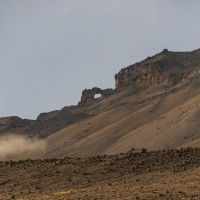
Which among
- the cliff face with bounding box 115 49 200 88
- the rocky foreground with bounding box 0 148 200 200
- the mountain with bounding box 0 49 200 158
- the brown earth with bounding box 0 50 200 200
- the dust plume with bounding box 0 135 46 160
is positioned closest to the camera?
the rocky foreground with bounding box 0 148 200 200

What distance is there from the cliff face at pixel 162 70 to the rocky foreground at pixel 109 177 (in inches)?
3037

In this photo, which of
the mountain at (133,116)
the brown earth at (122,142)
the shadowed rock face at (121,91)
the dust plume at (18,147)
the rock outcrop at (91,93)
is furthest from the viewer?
the rock outcrop at (91,93)

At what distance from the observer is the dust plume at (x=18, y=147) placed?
84144 mm

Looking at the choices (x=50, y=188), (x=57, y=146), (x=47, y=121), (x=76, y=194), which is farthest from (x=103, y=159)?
(x=47, y=121)

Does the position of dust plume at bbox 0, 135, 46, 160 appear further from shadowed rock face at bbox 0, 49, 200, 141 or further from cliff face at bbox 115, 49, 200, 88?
cliff face at bbox 115, 49, 200, 88

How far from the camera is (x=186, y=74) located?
10112cm

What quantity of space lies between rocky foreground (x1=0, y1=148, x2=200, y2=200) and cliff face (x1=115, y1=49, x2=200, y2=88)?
3037 inches

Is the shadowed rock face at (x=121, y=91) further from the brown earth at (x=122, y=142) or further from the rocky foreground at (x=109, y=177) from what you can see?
the rocky foreground at (x=109, y=177)

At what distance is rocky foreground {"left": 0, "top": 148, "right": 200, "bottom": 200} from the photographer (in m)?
18.8

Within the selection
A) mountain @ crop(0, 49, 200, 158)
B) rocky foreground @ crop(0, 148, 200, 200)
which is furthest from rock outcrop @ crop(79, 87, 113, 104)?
rocky foreground @ crop(0, 148, 200, 200)

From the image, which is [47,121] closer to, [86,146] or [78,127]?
[78,127]

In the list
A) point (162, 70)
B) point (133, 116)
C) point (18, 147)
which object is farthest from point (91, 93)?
point (133, 116)

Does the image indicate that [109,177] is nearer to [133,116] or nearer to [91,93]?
[133,116]

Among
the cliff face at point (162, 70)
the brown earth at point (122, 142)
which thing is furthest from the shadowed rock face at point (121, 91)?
the brown earth at point (122, 142)
